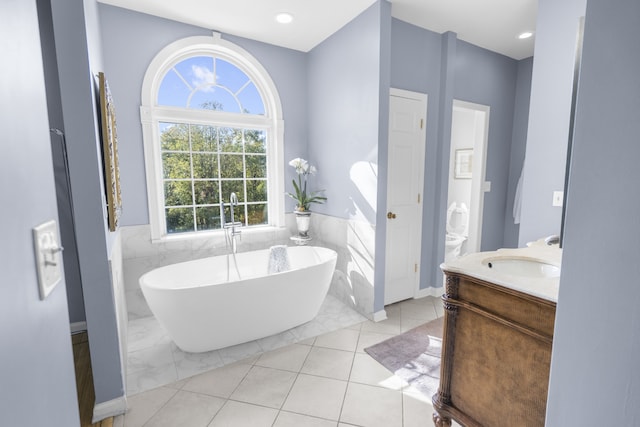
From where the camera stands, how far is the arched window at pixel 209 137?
9.51 feet

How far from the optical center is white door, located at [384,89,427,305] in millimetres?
2930

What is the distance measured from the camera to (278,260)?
10.0 feet

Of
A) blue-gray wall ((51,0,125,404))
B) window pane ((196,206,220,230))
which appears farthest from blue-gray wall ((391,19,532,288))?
blue-gray wall ((51,0,125,404))

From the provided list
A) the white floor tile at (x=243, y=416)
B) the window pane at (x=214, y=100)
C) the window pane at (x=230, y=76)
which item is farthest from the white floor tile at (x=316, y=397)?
the window pane at (x=230, y=76)

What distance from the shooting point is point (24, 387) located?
1.46ft

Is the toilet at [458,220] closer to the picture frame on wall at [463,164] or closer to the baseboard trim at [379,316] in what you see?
the picture frame on wall at [463,164]

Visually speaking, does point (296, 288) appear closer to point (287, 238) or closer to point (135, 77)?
point (287, 238)

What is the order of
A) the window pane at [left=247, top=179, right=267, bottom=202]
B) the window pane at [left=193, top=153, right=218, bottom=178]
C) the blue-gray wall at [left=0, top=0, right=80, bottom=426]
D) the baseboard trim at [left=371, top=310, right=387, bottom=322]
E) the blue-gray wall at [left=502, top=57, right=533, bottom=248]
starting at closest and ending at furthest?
the blue-gray wall at [left=0, top=0, right=80, bottom=426] → the baseboard trim at [left=371, top=310, right=387, bottom=322] → the window pane at [left=193, top=153, right=218, bottom=178] → the window pane at [left=247, top=179, right=267, bottom=202] → the blue-gray wall at [left=502, top=57, right=533, bottom=248]

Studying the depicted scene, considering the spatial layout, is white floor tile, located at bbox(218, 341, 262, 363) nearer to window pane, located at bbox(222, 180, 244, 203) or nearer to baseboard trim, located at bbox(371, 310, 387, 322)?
baseboard trim, located at bbox(371, 310, 387, 322)

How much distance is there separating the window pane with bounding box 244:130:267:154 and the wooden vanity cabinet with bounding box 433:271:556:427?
8.99ft

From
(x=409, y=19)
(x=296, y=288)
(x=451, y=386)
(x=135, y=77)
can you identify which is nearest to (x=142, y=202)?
(x=135, y=77)

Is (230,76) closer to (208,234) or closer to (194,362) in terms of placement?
(208,234)

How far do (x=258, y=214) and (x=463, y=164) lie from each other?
3437mm

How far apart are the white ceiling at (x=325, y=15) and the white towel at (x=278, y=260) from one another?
2.22 m
